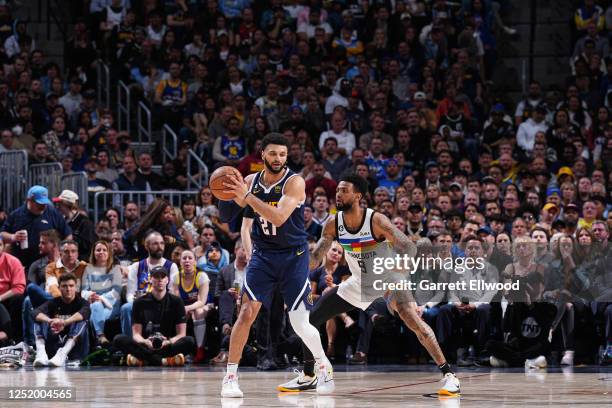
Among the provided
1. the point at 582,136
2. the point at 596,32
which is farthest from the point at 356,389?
the point at 596,32

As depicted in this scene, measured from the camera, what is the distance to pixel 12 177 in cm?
1838

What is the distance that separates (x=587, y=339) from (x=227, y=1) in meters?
11.5

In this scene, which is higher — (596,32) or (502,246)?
(596,32)

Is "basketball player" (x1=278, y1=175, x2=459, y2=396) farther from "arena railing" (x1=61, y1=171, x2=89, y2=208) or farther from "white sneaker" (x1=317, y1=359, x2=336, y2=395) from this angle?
"arena railing" (x1=61, y1=171, x2=89, y2=208)

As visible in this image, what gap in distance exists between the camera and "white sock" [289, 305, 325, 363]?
10.7 m

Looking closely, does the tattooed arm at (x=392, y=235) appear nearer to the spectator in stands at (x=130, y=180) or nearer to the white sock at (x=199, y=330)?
the white sock at (x=199, y=330)

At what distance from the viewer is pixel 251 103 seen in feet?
69.1

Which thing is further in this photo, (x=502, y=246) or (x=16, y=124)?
(x=16, y=124)

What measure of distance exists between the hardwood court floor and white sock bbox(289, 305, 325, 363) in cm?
39

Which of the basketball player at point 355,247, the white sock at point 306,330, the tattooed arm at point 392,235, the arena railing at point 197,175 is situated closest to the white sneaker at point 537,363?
the basketball player at point 355,247

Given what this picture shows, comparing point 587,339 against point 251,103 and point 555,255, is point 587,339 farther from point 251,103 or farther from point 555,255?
point 251,103

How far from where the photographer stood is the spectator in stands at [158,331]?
14711 mm

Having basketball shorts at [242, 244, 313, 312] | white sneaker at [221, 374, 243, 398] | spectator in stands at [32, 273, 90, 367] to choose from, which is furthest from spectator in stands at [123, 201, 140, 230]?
white sneaker at [221, 374, 243, 398]

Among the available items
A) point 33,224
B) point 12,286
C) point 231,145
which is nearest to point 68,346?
point 12,286
